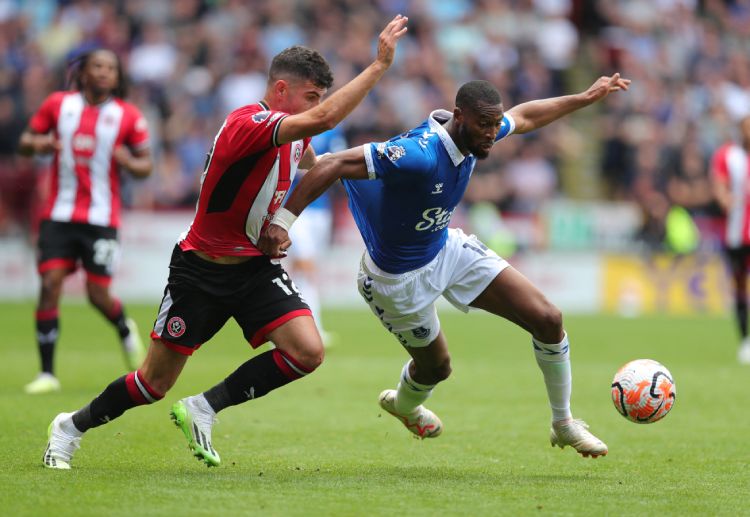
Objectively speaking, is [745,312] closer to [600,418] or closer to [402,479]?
[600,418]

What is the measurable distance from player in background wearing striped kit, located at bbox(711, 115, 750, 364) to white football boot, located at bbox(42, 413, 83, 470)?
9.27 metres

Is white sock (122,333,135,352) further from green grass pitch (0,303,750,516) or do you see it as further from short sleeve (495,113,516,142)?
short sleeve (495,113,516,142)

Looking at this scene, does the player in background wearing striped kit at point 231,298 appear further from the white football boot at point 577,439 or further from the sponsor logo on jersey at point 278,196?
the white football boot at point 577,439

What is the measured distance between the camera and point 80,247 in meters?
10.6

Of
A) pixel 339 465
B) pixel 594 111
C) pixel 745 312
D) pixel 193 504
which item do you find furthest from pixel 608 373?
pixel 594 111

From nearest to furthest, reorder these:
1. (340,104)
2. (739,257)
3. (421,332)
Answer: (340,104) < (421,332) < (739,257)

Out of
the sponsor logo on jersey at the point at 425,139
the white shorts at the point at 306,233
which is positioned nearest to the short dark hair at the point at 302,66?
the sponsor logo on jersey at the point at 425,139

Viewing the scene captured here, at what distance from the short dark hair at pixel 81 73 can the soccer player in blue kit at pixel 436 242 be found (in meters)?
4.06

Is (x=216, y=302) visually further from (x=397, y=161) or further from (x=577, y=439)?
(x=577, y=439)

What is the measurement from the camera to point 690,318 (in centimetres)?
→ 1973

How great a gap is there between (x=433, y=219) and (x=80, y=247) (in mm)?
4586

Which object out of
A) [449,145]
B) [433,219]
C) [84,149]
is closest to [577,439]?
[433,219]

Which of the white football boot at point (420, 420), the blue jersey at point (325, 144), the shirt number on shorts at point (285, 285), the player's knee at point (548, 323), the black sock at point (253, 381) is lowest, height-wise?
the white football boot at point (420, 420)

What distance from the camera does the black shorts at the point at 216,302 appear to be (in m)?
6.62
